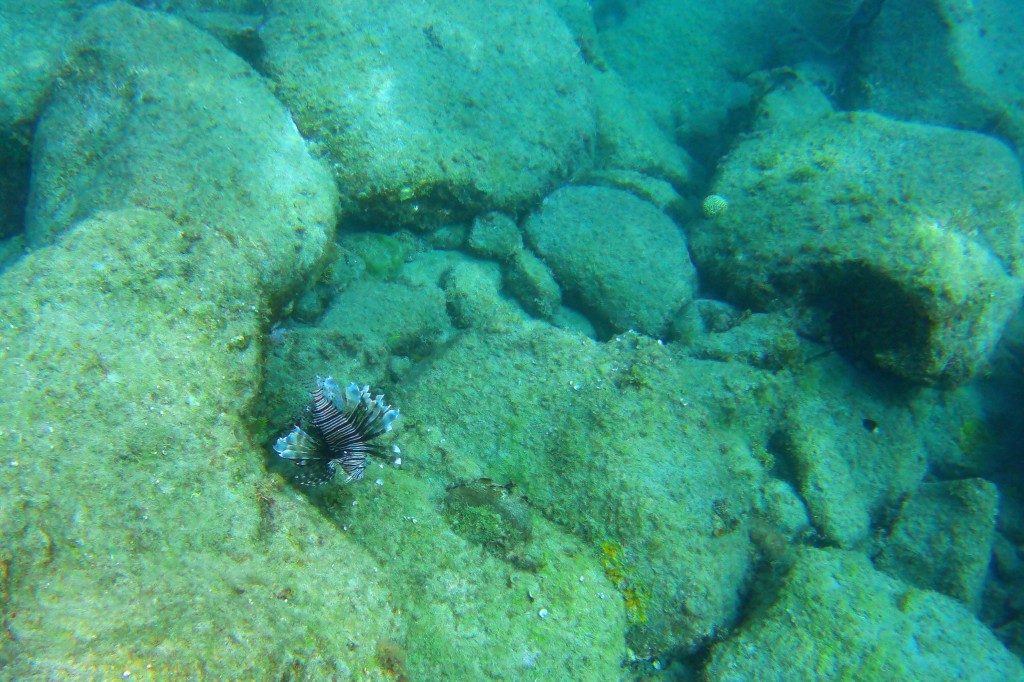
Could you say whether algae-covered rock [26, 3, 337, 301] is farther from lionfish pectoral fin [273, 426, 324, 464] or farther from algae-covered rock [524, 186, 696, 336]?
algae-covered rock [524, 186, 696, 336]

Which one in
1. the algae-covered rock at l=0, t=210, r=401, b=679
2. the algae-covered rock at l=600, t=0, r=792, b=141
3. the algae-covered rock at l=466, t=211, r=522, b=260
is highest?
the algae-covered rock at l=600, t=0, r=792, b=141

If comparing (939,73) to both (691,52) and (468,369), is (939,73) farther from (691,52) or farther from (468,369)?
(468,369)

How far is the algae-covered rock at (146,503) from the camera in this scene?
6.43 feet

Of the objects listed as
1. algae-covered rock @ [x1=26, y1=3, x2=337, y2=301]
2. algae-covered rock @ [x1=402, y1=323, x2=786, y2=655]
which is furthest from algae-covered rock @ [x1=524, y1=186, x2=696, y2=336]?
→ algae-covered rock @ [x1=26, y1=3, x2=337, y2=301]

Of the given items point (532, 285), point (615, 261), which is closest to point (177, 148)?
point (532, 285)

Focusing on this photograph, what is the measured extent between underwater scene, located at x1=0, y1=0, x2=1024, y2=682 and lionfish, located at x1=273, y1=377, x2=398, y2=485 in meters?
0.02

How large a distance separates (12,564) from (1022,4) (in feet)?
49.7

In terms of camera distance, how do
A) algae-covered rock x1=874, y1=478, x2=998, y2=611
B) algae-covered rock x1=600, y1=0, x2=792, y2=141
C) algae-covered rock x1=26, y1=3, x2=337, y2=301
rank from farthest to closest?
algae-covered rock x1=600, y1=0, x2=792, y2=141, algae-covered rock x1=874, y1=478, x2=998, y2=611, algae-covered rock x1=26, y1=3, x2=337, y2=301

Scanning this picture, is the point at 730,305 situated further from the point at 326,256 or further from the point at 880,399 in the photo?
the point at 326,256

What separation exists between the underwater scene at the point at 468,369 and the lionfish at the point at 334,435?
18 mm

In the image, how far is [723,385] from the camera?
4602mm

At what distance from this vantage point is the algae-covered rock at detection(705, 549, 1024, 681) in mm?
3164

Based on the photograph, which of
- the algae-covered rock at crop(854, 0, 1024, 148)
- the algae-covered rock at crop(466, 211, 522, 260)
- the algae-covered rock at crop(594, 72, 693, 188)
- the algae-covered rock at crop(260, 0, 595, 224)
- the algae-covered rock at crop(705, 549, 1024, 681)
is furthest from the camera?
the algae-covered rock at crop(854, 0, 1024, 148)

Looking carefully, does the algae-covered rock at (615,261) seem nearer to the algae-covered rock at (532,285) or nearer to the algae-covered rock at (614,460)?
the algae-covered rock at (532,285)
